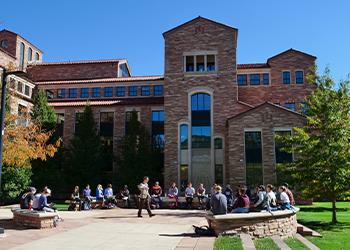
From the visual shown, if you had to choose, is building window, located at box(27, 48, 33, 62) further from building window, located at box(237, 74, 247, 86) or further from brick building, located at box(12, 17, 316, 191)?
building window, located at box(237, 74, 247, 86)

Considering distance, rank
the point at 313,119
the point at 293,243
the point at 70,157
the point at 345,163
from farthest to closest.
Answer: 1. the point at 70,157
2. the point at 313,119
3. the point at 345,163
4. the point at 293,243

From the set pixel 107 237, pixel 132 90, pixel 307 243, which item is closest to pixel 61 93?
pixel 132 90

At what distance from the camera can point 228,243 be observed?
10.6m

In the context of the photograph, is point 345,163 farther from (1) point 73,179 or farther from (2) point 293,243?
(1) point 73,179

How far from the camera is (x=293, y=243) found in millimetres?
11758

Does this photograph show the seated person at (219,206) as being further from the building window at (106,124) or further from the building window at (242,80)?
the building window at (242,80)

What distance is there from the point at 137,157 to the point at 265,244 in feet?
84.7

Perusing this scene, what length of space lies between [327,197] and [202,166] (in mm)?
17475

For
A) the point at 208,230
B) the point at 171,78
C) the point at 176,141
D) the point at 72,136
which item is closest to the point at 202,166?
the point at 176,141

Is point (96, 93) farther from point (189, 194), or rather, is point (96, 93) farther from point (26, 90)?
point (189, 194)

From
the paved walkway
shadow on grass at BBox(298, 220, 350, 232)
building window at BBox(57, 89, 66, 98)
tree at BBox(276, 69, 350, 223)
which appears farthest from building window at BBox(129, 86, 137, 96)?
the paved walkway

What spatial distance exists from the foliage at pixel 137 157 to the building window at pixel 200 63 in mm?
7333

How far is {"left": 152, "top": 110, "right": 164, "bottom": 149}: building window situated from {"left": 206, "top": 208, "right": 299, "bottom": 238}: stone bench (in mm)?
26414

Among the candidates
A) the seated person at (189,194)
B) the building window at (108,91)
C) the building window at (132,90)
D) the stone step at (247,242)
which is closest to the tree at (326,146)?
the seated person at (189,194)
